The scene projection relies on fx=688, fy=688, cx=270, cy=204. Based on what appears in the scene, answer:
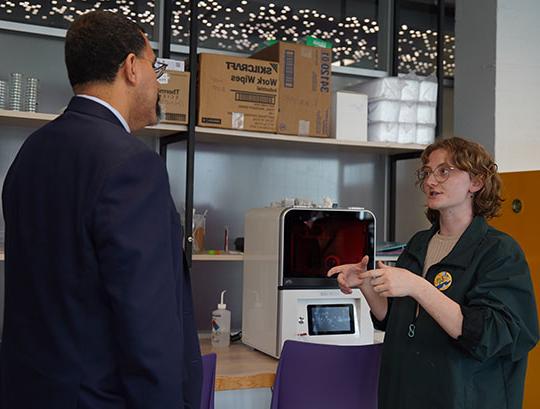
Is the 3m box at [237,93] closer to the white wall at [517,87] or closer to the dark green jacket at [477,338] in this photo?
the white wall at [517,87]

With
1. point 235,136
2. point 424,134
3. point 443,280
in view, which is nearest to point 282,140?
point 235,136

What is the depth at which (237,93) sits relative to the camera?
3010 millimetres

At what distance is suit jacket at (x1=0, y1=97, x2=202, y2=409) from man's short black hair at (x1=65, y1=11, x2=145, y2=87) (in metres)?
0.07

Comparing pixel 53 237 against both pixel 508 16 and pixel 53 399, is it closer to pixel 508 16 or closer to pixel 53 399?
pixel 53 399

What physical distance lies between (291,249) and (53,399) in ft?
5.12

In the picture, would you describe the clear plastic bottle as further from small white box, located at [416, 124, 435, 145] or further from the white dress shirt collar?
the white dress shirt collar

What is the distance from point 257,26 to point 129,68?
2351mm

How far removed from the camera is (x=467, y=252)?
1.94 m

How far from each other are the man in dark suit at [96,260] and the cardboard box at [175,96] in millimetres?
1508

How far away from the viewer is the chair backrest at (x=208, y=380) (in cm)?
198

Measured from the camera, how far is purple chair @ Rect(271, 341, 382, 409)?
7.25 feet

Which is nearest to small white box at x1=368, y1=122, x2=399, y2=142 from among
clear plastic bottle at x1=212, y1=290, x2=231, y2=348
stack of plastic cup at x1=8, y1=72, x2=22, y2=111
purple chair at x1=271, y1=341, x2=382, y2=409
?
clear plastic bottle at x1=212, y1=290, x2=231, y2=348

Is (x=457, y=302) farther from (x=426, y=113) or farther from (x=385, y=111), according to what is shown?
(x=426, y=113)

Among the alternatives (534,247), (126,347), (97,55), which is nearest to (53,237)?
(126,347)
